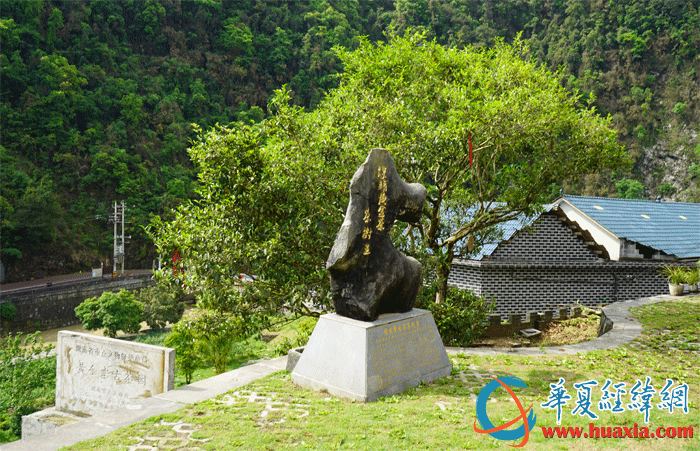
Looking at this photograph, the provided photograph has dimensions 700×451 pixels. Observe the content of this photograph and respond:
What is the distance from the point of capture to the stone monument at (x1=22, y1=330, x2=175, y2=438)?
7.80m

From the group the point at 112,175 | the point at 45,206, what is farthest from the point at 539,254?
the point at 112,175

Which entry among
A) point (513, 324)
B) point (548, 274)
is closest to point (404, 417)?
point (513, 324)

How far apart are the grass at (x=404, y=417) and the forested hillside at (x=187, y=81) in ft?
105

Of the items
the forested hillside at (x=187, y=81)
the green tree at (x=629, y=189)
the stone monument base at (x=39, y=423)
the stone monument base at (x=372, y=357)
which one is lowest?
the stone monument base at (x=39, y=423)

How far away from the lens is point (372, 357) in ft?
18.7

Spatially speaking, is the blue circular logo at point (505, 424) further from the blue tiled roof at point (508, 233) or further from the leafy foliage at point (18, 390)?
the leafy foliage at point (18, 390)

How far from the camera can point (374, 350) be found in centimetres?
576

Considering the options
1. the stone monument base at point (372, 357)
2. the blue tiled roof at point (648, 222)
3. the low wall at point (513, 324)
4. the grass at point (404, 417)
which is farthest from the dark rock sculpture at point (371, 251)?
the blue tiled roof at point (648, 222)

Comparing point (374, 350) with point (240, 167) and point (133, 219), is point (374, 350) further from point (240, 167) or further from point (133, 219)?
point (133, 219)

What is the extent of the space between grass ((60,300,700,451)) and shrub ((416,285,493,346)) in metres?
1.72

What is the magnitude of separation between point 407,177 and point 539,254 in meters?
9.21

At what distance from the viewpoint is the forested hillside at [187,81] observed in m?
40.2

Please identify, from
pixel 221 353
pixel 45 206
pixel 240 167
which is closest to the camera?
pixel 240 167

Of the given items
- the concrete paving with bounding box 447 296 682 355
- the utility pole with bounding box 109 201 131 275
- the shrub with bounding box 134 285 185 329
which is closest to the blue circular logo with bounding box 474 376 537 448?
the concrete paving with bounding box 447 296 682 355
